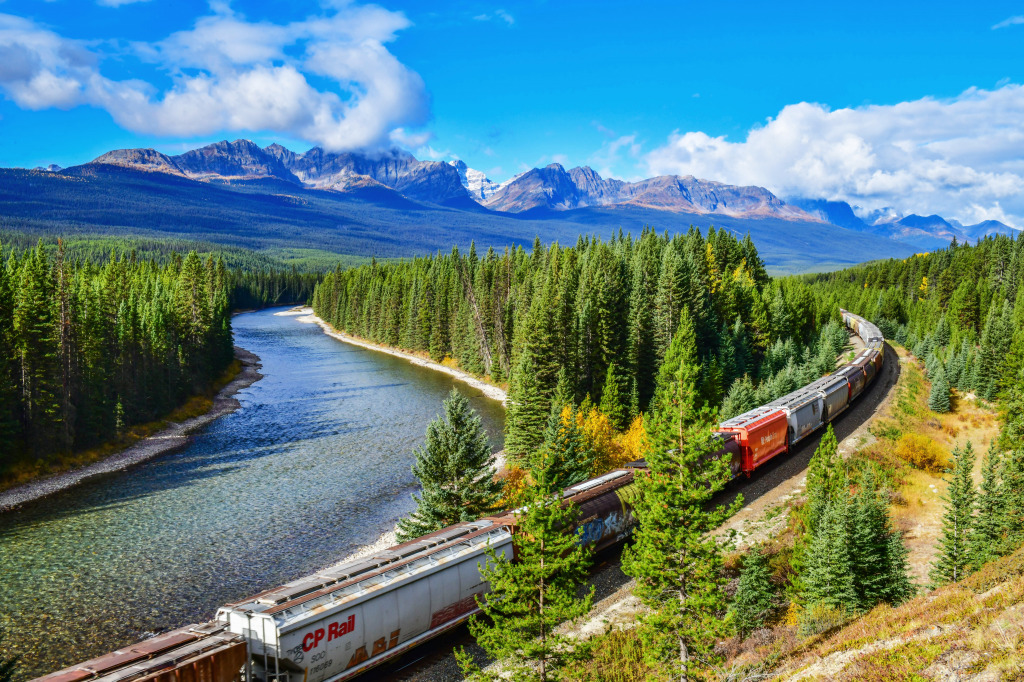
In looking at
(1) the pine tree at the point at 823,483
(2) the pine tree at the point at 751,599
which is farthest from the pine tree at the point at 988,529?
(2) the pine tree at the point at 751,599

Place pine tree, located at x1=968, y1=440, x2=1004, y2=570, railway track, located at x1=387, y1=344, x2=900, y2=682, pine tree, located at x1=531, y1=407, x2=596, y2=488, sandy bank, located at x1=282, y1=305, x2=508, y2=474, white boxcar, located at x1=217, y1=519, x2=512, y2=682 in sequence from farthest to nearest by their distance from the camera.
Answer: sandy bank, located at x1=282, y1=305, x2=508, y2=474 < pine tree, located at x1=531, y1=407, x2=596, y2=488 < pine tree, located at x1=968, y1=440, x2=1004, y2=570 < railway track, located at x1=387, y1=344, x2=900, y2=682 < white boxcar, located at x1=217, y1=519, x2=512, y2=682

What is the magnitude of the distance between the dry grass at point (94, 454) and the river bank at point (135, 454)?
54cm

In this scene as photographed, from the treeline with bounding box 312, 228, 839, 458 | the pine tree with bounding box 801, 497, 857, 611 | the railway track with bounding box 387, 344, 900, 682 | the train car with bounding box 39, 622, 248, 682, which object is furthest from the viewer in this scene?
the treeline with bounding box 312, 228, 839, 458

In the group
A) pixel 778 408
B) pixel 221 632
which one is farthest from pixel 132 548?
pixel 778 408

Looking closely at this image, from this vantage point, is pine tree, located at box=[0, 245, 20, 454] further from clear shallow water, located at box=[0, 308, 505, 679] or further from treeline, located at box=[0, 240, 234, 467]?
clear shallow water, located at box=[0, 308, 505, 679]

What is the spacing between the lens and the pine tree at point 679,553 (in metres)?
18.8

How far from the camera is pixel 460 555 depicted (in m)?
24.0

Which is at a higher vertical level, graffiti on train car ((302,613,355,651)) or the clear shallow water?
graffiti on train car ((302,613,355,651))

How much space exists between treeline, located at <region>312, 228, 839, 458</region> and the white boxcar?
2018 cm

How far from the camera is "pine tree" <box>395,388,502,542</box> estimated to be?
108ft

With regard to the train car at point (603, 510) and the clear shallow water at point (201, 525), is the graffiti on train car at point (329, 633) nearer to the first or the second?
the train car at point (603, 510)

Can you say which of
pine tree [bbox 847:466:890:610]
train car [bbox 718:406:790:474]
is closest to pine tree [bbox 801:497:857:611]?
pine tree [bbox 847:466:890:610]

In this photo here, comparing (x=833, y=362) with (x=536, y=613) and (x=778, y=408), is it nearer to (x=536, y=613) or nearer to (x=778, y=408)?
(x=778, y=408)

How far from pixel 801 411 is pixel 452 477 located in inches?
1194
